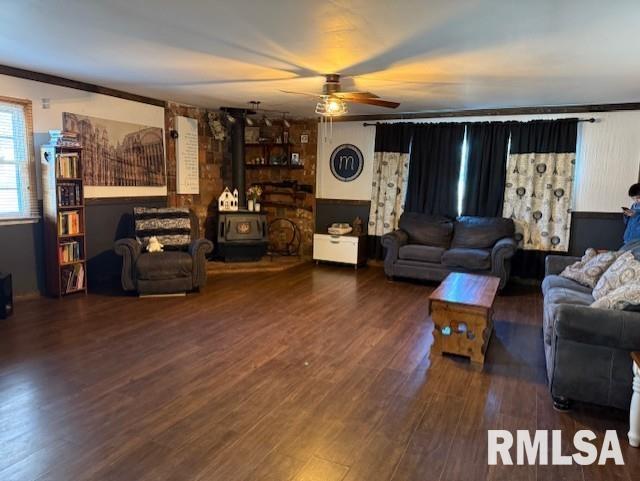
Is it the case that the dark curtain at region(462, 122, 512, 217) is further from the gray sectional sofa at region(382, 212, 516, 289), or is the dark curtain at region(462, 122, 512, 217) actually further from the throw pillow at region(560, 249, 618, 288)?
the throw pillow at region(560, 249, 618, 288)

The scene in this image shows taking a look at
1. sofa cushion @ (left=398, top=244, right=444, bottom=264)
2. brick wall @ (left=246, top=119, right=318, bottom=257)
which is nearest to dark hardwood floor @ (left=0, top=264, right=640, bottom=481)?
sofa cushion @ (left=398, top=244, right=444, bottom=264)

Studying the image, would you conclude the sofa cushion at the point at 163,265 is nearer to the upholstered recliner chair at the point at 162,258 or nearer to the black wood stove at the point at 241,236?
the upholstered recliner chair at the point at 162,258

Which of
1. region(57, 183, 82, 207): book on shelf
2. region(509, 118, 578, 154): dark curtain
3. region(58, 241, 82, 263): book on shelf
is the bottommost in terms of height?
region(58, 241, 82, 263): book on shelf

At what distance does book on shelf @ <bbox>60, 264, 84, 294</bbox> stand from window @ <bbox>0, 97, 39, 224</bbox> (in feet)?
2.12

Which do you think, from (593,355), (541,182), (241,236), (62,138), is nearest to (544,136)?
(541,182)

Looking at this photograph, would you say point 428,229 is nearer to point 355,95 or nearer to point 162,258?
point 355,95

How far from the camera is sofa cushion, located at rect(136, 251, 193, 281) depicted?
187 inches

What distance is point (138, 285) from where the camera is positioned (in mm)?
4762

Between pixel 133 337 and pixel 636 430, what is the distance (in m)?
3.52

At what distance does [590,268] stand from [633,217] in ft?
5.22

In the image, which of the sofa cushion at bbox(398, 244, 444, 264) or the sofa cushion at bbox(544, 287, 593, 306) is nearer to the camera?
the sofa cushion at bbox(544, 287, 593, 306)

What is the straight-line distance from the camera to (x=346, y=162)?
702 centimetres

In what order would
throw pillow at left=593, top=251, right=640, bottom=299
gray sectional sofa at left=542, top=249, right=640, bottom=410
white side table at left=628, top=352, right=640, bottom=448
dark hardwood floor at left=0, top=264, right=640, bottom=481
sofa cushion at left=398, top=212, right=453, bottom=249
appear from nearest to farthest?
dark hardwood floor at left=0, top=264, right=640, bottom=481, white side table at left=628, top=352, right=640, bottom=448, gray sectional sofa at left=542, top=249, right=640, bottom=410, throw pillow at left=593, top=251, right=640, bottom=299, sofa cushion at left=398, top=212, right=453, bottom=249
